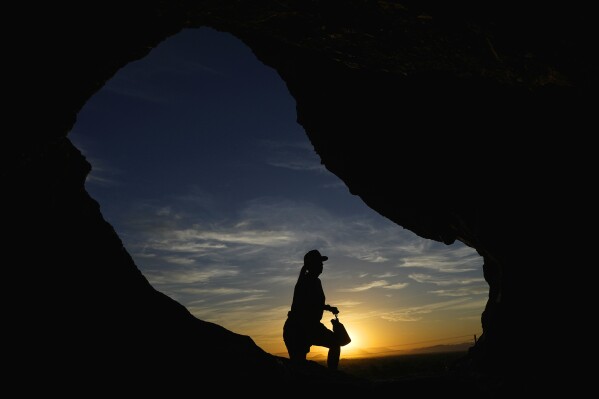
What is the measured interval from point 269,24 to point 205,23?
865 millimetres

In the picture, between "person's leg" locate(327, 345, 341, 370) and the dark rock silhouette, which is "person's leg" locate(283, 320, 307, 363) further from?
the dark rock silhouette

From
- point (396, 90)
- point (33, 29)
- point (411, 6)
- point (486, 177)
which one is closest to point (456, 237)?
point (486, 177)

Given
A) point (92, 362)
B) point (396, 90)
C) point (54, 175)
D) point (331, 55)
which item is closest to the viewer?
point (331, 55)

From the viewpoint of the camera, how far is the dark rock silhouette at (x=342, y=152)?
426cm

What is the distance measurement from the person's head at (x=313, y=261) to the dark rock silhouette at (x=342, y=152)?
2850mm

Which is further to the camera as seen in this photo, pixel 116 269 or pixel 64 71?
pixel 116 269

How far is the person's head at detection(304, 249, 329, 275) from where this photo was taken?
36.5 feet

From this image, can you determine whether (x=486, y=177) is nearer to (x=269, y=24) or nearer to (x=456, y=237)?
(x=456, y=237)

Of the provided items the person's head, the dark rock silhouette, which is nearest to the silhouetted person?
the person's head

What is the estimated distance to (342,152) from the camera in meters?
14.3

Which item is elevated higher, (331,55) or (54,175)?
(331,55)

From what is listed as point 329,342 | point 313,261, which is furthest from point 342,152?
point 329,342

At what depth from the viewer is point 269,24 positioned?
4992mm

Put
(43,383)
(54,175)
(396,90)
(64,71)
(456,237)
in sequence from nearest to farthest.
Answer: (64,71) → (43,383) → (54,175) → (396,90) → (456,237)
